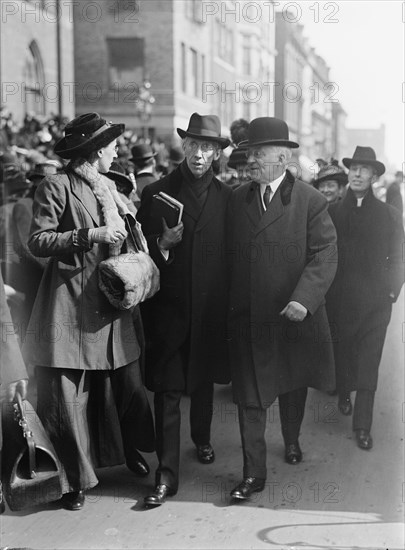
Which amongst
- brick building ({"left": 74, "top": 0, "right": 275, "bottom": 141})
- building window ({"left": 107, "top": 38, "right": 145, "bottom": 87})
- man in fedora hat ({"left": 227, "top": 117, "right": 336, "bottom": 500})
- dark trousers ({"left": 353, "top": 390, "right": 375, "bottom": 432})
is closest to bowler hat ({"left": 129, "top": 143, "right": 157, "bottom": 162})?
brick building ({"left": 74, "top": 0, "right": 275, "bottom": 141})

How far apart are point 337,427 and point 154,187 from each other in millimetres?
2245

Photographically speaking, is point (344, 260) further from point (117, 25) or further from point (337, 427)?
point (117, 25)

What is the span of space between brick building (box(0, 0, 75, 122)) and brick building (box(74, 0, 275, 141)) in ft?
2.71

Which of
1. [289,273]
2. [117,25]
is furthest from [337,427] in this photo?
[117,25]

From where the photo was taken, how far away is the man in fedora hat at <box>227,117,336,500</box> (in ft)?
14.3

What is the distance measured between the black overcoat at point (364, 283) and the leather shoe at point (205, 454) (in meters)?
1.14

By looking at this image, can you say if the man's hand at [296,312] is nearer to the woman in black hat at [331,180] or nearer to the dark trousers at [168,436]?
the dark trousers at [168,436]

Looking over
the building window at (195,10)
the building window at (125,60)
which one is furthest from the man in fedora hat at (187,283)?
the building window at (125,60)

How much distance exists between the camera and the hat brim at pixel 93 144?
411 centimetres

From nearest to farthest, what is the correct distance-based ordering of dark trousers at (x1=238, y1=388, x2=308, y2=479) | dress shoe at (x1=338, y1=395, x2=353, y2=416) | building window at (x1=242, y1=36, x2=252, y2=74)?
dark trousers at (x1=238, y1=388, x2=308, y2=479) < dress shoe at (x1=338, y1=395, x2=353, y2=416) < building window at (x1=242, y1=36, x2=252, y2=74)

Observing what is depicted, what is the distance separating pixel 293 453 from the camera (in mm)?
4797

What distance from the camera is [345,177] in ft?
19.7

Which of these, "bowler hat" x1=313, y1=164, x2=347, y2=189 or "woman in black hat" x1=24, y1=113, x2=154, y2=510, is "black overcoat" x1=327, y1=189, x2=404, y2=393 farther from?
"woman in black hat" x1=24, y1=113, x2=154, y2=510

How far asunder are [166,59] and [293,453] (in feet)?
56.9
